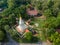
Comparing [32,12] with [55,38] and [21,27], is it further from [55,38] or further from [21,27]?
[55,38]

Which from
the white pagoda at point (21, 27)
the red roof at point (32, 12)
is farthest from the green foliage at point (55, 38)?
the red roof at point (32, 12)

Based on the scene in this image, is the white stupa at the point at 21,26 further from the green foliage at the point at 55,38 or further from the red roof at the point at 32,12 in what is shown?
the red roof at the point at 32,12

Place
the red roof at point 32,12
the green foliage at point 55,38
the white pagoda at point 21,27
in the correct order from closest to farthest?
the green foliage at point 55,38 < the white pagoda at point 21,27 < the red roof at point 32,12

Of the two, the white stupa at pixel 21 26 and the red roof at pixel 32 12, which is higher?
the red roof at pixel 32 12

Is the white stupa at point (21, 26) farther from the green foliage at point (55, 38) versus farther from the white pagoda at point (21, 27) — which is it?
the green foliage at point (55, 38)

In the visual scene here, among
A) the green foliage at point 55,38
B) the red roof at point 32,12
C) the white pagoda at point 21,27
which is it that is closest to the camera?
the green foliage at point 55,38

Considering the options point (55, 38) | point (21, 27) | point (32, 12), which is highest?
point (32, 12)

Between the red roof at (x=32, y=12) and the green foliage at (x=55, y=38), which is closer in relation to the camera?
the green foliage at (x=55, y=38)

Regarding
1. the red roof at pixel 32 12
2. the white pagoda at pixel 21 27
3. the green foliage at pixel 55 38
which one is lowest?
the green foliage at pixel 55 38

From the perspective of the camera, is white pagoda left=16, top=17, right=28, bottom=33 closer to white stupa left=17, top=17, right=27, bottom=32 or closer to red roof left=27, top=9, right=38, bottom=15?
white stupa left=17, top=17, right=27, bottom=32

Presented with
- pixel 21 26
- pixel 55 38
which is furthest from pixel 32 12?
pixel 55 38

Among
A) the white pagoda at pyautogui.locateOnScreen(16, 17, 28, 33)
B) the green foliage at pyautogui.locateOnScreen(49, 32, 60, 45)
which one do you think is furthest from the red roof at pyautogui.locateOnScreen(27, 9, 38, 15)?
the green foliage at pyautogui.locateOnScreen(49, 32, 60, 45)
